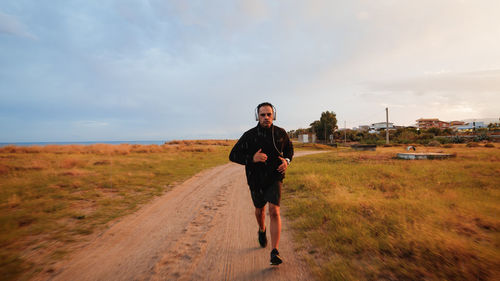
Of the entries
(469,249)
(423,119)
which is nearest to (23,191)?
(469,249)

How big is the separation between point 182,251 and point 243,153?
→ 1.94 m

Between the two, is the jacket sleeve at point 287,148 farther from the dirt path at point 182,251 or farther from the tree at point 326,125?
the tree at point 326,125

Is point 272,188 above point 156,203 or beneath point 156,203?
above

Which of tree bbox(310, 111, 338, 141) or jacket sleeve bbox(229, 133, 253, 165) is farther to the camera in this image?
tree bbox(310, 111, 338, 141)

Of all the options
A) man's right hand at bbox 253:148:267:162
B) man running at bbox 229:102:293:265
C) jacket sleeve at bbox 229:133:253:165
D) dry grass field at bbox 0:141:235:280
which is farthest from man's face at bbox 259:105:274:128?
dry grass field at bbox 0:141:235:280

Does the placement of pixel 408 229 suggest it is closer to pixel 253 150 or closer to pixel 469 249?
pixel 469 249

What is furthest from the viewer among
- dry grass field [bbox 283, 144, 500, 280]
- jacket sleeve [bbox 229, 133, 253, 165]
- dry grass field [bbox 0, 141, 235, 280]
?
dry grass field [bbox 0, 141, 235, 280]

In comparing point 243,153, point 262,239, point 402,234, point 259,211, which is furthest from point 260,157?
point 402,234

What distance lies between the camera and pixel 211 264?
9.97 feet

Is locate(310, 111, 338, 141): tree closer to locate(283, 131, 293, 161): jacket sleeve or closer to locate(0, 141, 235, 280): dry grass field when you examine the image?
locate(0, 141, 235, 280): dry grass field

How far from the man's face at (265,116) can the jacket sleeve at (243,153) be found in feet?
1.15

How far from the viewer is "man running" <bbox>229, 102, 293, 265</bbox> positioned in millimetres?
3049

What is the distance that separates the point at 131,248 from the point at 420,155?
1949cm

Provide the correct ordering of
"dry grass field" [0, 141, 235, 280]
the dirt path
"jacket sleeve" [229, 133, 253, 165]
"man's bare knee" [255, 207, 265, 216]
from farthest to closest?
"dry grass field" [0, 141, 235, 280] < "man's bare knee" [255, 207, 265, 216] < "jacket sleeve" [229, 133, 253, 165] < the dirt path
